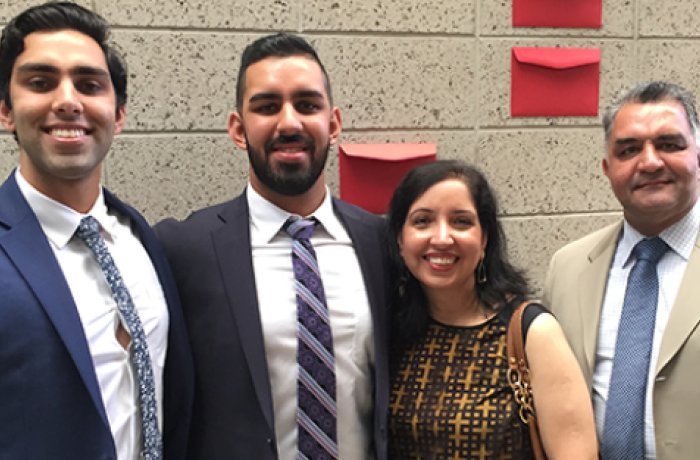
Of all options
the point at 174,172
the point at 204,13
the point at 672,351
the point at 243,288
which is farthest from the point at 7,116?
A: the point at 672,351

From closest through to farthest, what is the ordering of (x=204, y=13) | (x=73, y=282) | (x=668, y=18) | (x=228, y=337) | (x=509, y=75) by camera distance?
(x=73, y=282), (x=228, y=337), (x=204, y=13), (x=509, y=75), (x=668, y=18)

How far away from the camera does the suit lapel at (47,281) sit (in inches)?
53.9

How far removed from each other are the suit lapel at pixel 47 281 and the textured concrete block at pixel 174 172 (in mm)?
824

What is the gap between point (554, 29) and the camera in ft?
8.54

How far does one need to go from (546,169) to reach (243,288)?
1.38 metres

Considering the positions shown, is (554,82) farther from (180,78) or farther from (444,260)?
(180,78)

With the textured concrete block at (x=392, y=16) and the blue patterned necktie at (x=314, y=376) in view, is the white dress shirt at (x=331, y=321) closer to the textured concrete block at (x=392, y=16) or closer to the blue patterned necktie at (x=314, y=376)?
the blue patterned necktie at (x=314, y=376)

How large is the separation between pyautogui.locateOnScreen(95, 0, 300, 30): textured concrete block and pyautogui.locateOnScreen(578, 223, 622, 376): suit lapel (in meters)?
1.17

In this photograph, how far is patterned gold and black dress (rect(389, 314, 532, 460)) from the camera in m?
1.70

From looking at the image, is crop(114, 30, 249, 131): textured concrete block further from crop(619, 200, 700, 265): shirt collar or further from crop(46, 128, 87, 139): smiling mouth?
crop(619, 200, 700, 265): shirt collar

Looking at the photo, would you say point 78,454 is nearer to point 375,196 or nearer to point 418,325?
point 418,325

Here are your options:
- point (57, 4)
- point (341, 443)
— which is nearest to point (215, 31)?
point (57, 4)

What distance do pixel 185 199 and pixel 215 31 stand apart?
53cm

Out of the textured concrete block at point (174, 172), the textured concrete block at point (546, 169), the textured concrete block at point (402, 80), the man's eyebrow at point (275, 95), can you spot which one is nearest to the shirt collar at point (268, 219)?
the man's eyebrow at point (275, 95)
